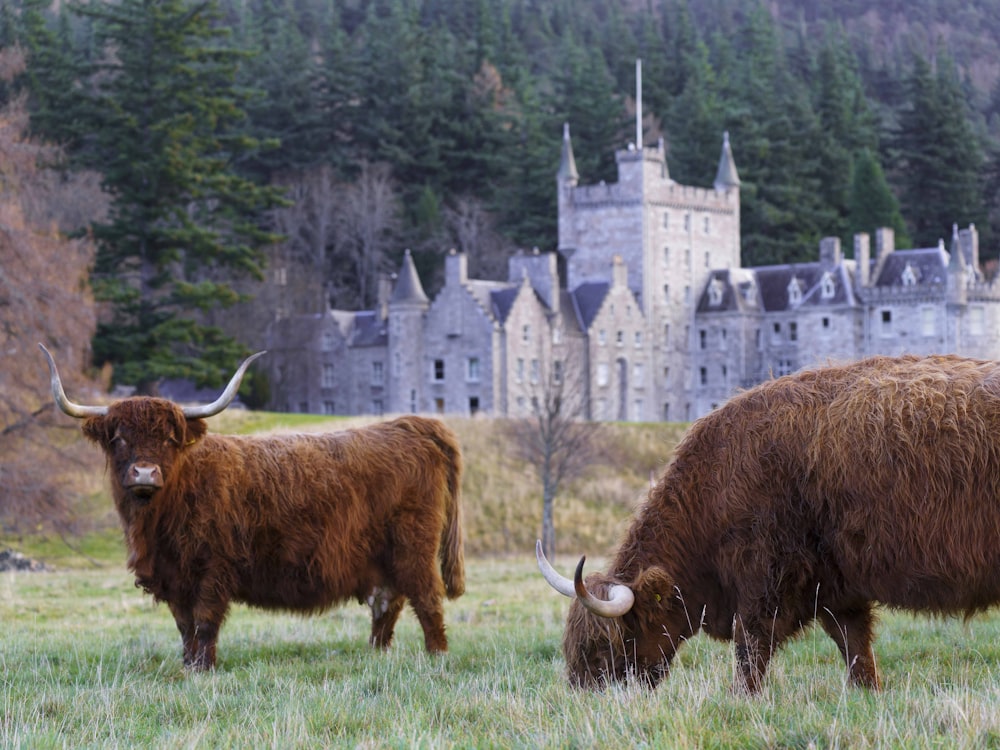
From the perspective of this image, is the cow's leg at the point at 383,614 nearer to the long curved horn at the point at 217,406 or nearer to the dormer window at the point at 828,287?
the long curved horn at the point at 217,406

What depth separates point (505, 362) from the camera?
70.9 m

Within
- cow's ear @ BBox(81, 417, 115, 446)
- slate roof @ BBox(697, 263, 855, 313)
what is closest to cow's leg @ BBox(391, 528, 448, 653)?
cow's ear @ BBox(81, 417, 115, 446)

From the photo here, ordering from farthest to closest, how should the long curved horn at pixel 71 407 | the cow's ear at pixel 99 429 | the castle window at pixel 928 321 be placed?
the castle window at pixel 928 321, the cow's ear at pixel 99 429, the long curved horn at pixel 71 407

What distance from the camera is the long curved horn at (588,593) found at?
7574 mm

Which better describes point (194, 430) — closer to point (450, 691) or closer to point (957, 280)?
point (450, 691)

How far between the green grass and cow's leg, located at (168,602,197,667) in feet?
0.32

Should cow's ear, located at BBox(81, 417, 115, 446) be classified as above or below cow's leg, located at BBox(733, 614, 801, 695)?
above

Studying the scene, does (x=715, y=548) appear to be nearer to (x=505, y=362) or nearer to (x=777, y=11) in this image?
(x=505, y=362)

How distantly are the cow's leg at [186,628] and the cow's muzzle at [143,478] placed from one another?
97 cm

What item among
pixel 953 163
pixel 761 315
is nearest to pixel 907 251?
pixel 761 315

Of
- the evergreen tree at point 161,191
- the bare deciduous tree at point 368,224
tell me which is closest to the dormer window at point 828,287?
the bare deciduous tree at point 368,224

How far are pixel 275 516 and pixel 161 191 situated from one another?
46.7m

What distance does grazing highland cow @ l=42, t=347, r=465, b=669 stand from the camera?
398 inches

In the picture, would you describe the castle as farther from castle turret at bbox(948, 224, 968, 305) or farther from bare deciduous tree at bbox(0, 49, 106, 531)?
bare deciduous tree at bbox(0, 49, 106, 531)
